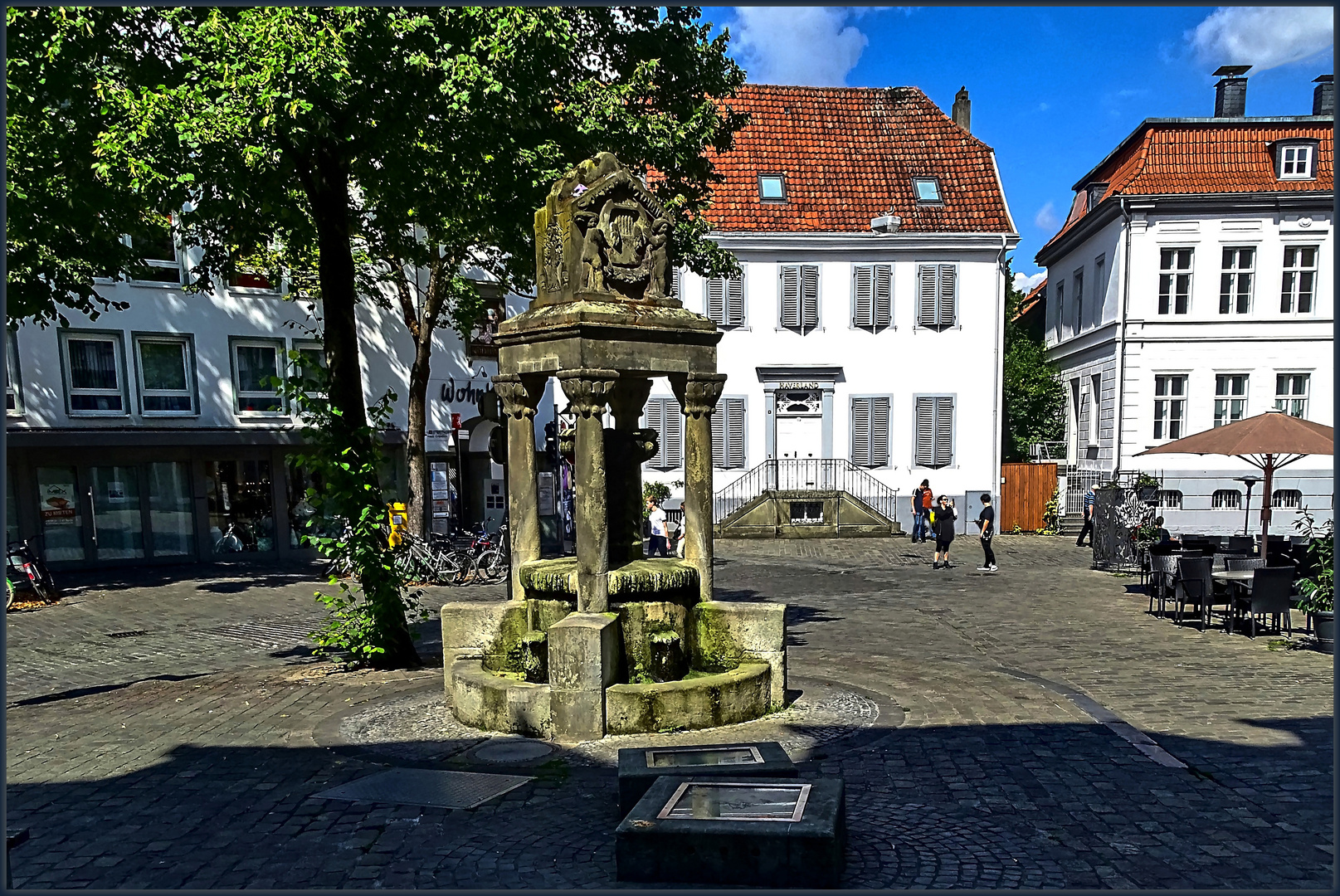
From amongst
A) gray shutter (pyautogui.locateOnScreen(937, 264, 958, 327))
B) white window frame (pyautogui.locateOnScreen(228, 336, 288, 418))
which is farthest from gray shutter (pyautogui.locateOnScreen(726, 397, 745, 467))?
white window frame (pyautogui.locateOnScreen(228, 336, 288, 418))

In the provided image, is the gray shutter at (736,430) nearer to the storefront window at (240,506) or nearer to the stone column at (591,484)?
the storefront window at (240,506)

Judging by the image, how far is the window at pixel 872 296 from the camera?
2630 cm

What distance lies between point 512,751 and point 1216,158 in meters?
28.1

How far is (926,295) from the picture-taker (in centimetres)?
2633

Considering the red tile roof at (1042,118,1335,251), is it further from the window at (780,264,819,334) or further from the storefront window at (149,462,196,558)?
the storefront window at (149,462,196,558)

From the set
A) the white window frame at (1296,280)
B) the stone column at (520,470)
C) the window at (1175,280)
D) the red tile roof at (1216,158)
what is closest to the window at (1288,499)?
the white window frame at (1296,280)

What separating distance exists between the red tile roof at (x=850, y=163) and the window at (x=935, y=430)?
499cm

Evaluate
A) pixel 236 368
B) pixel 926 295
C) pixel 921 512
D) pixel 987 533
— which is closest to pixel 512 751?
pixel 987 533

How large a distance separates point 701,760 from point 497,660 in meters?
3.10

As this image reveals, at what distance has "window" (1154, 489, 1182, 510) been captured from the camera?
2560 centimetres

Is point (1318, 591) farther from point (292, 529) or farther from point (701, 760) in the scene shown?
point (292, 529)

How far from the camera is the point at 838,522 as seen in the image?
2500cm

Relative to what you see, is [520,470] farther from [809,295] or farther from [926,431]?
[926,431]

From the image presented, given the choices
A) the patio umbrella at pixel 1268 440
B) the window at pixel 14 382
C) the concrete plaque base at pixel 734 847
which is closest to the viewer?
the concrete plaque base at pixel 734 847
